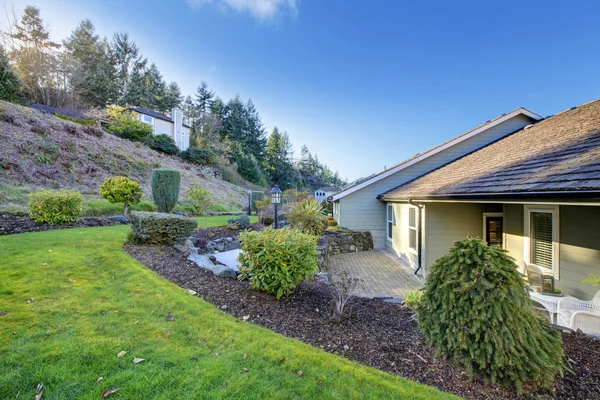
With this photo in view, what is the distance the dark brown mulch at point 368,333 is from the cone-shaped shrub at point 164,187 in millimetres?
8836

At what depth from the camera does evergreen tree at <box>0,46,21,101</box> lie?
2070 centimetres

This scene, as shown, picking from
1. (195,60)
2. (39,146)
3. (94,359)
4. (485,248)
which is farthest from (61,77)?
(485,248)

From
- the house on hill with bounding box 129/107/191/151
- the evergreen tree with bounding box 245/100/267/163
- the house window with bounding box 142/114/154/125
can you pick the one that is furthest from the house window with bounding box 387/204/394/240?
the evergreen tree with bounding box 245/100/267/163

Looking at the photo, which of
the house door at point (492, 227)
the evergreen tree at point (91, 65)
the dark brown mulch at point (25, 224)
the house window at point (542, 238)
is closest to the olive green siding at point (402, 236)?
the house door at point (492, 227)

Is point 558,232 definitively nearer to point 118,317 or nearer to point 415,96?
point 118,317

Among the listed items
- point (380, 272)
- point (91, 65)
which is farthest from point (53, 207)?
point (91, 65)

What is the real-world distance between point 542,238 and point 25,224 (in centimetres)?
1358

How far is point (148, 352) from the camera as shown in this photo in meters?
2.55

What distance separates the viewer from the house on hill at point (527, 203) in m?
3.77

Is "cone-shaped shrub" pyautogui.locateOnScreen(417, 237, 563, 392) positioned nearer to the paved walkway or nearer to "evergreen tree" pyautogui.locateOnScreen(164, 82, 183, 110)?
the paved walkway

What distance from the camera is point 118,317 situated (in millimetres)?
3172

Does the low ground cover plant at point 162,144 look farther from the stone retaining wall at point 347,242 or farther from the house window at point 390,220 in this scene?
the house window at point 390,220

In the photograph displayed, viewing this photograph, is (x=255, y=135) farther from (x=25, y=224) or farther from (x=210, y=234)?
(x=25, y=224)

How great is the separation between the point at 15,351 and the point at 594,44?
1422 cm
